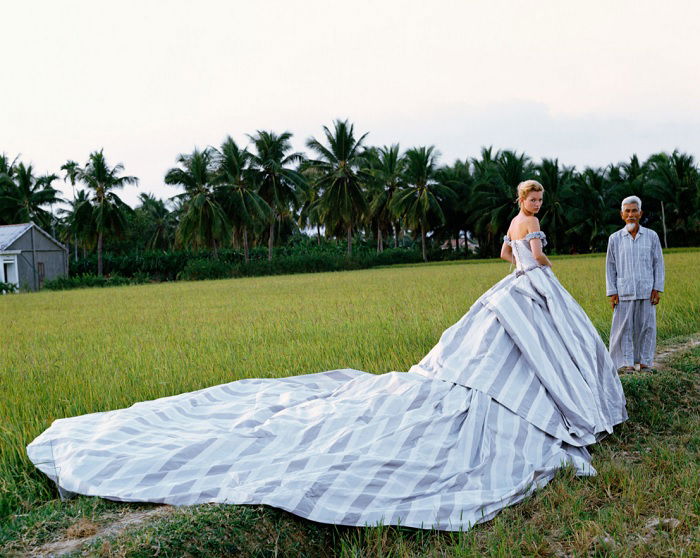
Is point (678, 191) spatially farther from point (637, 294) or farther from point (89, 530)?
point (89, 530)

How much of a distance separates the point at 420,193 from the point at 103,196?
54.9ft

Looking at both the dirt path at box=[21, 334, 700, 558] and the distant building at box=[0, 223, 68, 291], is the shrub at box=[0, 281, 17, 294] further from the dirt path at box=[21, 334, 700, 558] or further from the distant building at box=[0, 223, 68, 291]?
the dirt path at box=[21, 334, 700, 558]

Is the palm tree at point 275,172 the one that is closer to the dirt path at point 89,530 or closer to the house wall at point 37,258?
the house wall at point 37,258

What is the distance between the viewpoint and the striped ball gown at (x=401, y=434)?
2.49 meters

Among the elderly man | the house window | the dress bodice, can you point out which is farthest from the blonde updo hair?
the house window

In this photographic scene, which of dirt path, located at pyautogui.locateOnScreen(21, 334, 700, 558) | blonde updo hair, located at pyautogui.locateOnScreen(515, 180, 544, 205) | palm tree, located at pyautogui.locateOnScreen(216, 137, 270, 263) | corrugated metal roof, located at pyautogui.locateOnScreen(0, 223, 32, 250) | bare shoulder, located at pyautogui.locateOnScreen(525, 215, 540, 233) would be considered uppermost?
palm tree, located at pyautogui.locateOnScreen(216, 137, 270, 263)

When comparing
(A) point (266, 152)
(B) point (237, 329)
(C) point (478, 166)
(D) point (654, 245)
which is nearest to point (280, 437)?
(D) point (654, 245)

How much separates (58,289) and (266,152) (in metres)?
12.6

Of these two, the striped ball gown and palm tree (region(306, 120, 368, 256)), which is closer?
the striped ball gown

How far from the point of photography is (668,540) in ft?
7.26

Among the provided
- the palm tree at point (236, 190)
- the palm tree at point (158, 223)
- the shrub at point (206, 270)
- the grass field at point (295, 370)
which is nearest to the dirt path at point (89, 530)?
the grass field at point (295, 370)

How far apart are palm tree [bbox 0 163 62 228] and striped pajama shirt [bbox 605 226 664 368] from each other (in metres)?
34.5

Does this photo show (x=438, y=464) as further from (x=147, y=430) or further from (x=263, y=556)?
(x=147, y=430)

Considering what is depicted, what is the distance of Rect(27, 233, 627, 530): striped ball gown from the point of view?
249cm
